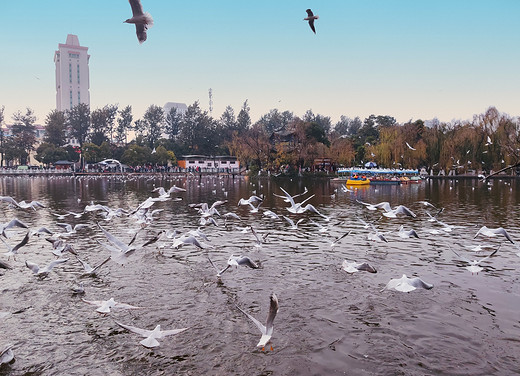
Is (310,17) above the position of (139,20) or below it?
above

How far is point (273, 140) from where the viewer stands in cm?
7300

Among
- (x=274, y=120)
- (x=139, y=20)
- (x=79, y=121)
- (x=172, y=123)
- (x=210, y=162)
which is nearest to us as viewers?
(x=139, y=20)

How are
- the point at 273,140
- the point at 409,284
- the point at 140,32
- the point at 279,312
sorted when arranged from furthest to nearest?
the point at 273,140 → the point at 140,32 → the point at 279,312 → the point at 409,284

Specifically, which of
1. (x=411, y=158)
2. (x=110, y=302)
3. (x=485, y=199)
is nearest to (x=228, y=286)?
(x=110, y=302)

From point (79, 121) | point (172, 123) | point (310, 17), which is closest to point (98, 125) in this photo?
point (79, 121)

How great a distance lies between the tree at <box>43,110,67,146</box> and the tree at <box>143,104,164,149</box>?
1757 centimetres

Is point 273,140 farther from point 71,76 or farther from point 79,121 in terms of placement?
point 71,76

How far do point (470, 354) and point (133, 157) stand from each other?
75.1 meters

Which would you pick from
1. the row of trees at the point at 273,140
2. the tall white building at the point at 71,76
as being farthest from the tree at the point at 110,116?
the tall white building at the point at 71,76

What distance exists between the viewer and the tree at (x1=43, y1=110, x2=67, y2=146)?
8262 cm

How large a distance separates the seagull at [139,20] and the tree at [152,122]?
3469 inches

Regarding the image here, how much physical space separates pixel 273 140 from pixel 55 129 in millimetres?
45894

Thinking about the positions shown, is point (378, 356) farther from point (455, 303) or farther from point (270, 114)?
point (270, 114)

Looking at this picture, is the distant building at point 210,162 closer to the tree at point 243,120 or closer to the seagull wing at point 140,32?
the tree at point 243,120
